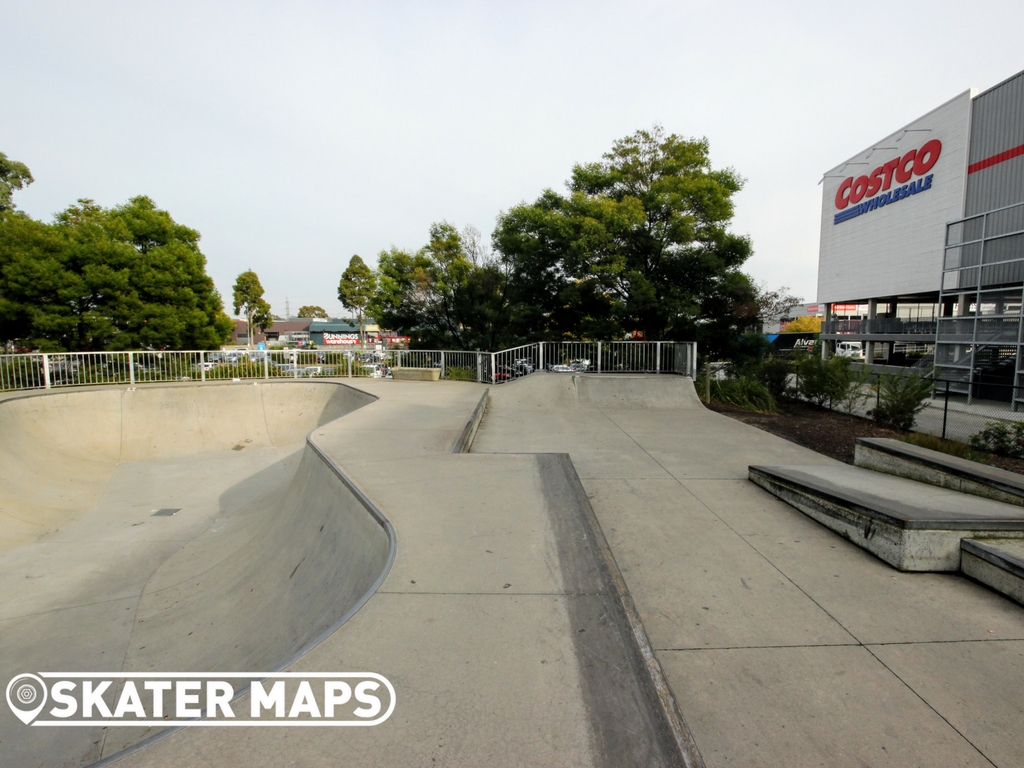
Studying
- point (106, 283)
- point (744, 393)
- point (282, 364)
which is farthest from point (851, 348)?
point (106, 283)

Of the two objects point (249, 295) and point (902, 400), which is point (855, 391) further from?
point (249, 295)

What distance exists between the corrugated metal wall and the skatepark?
73.0 feet

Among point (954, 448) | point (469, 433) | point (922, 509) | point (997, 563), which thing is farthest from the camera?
point (469, 433)

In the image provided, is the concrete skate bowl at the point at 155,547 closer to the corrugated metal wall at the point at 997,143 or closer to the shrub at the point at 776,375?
the shrub at the point at 776,375

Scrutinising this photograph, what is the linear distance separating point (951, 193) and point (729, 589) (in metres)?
31.6

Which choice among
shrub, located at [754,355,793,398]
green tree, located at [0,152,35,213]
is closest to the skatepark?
A: shrub, located at [754,355,793,398]

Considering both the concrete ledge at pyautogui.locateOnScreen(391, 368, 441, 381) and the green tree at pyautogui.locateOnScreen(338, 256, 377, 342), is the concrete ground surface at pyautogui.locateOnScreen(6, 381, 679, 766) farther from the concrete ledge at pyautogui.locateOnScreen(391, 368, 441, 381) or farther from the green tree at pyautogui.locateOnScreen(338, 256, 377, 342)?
the green tree at pyautogui.locateOnScreen(338, 256, 377, 342)

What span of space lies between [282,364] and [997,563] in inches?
721

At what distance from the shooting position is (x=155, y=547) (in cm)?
703

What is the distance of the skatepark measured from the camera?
6.65ft

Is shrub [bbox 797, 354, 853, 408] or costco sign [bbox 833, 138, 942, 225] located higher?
costco sign [bbox 833, 138, 942, 225]

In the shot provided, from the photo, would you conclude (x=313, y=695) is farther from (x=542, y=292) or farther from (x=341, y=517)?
(x=542, y=292)

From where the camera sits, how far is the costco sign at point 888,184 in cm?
2622

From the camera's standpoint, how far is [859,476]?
5.49 metres
